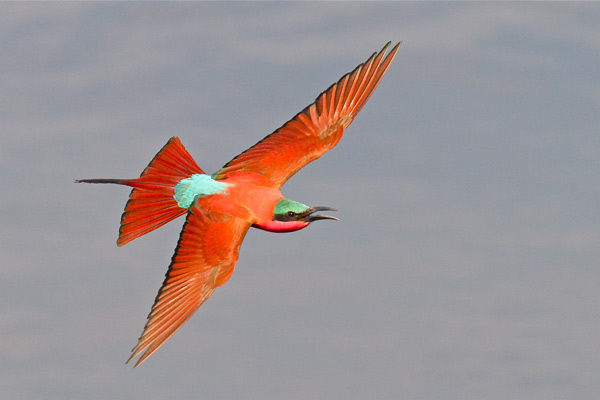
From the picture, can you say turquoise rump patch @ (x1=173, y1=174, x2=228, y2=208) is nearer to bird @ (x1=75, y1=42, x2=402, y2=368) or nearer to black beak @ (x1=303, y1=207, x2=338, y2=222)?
bird @ (x1=75, y1=42, x2=402, y2=368)

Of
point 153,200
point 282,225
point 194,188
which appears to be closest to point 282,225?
point 282,225

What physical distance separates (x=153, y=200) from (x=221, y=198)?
1.49 meters

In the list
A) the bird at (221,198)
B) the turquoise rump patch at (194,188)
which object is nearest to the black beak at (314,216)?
the bird at (221,198)

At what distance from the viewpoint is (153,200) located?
60.5 feet

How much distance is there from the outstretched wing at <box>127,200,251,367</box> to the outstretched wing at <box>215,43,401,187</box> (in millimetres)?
1360

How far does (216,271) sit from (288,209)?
65.7 inches

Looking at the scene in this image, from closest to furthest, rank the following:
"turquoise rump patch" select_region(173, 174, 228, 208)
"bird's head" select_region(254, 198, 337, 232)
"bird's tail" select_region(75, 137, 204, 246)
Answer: "bird's head" select_region(254, 198, 337, 232) < "turquoise rump patch" select_region(173, 174, 228, 208) < "bird's tail" select_region(75, 137, 204, 246)

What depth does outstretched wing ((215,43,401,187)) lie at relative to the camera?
18.8 meters

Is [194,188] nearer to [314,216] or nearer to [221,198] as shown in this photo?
[221,198]

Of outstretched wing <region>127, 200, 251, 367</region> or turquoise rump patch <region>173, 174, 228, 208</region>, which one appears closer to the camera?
outstretched wing <region>127, 200, 251, 367</region>

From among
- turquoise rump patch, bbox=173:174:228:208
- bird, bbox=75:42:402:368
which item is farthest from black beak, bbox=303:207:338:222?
turquoise rump patch, bbox=173:174:228:208

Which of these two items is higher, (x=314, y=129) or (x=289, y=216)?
(x=314, y=129)

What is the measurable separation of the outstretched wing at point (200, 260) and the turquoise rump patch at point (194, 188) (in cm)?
27

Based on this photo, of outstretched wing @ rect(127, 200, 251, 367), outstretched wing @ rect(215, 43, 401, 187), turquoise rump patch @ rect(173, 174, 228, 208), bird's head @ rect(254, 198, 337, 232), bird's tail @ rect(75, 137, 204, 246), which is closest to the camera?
outstretched wing @ rect(127, 200, 251, 367)
